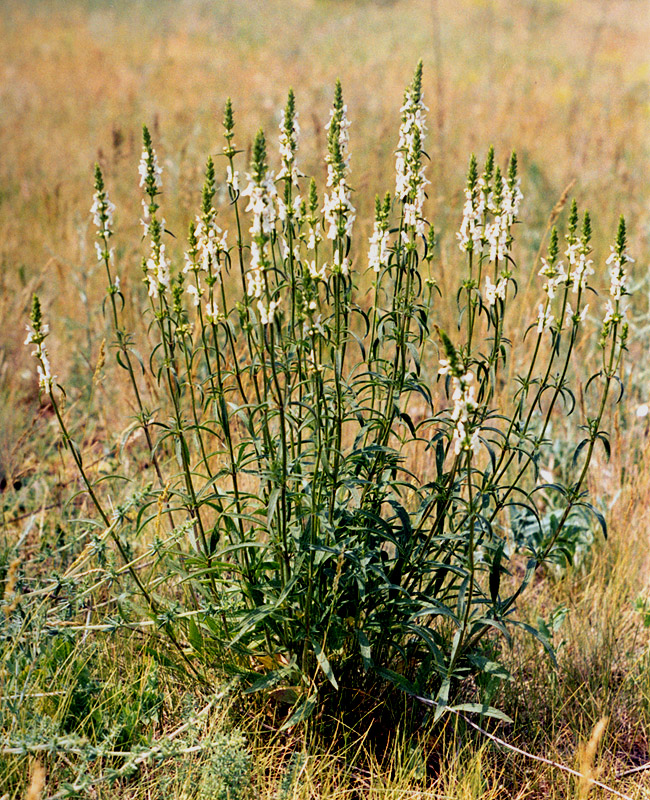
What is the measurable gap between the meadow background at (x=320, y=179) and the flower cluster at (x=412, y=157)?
155cm

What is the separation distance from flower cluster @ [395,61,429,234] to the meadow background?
155 centimetres

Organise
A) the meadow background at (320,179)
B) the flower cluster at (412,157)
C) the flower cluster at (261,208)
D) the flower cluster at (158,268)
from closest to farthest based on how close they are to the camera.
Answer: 1. the flower cluster at (261,208)
2. the flower cluster at (412,157)
3. the flower cluster at (158,268)
4. the meadow background at (320,179)

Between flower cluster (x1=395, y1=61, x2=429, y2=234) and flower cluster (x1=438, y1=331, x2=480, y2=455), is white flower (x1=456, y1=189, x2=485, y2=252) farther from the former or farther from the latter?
flower cluster (x1=438, y1=331, x2=480, y2=455)

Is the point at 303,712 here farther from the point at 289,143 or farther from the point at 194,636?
the point at 289,143

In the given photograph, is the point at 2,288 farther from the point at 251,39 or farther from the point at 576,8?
the point at 576,8

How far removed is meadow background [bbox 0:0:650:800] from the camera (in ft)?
7.82

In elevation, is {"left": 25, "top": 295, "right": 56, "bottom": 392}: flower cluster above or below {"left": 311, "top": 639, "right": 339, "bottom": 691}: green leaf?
above

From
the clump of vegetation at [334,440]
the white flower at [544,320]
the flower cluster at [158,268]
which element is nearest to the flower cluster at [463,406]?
the clump of vegetation at [334,440]

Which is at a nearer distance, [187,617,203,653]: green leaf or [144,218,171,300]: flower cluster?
[144,218,171,300]: flower cluster

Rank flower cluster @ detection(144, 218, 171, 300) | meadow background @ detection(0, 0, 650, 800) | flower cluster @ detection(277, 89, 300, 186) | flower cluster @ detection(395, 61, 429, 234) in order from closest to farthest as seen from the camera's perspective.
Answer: flower cluster @ detection(277, 89, 300, 186)
flower cluster @ detection(395, 61, 429, 234)
flower cluster @ detection(144, 218, 171, 300)
meadow background @ detection(0, 0, 650, 800)

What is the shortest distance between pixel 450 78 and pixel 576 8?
10.4 metres

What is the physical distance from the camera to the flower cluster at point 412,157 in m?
2.05

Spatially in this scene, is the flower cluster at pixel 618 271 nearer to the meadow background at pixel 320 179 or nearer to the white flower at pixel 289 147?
the white flower at pixel 289 147

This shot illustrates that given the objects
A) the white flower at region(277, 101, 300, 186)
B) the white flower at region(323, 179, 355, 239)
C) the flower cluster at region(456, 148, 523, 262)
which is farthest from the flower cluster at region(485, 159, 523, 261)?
the white flower at region(277, 101, 300, 186)
